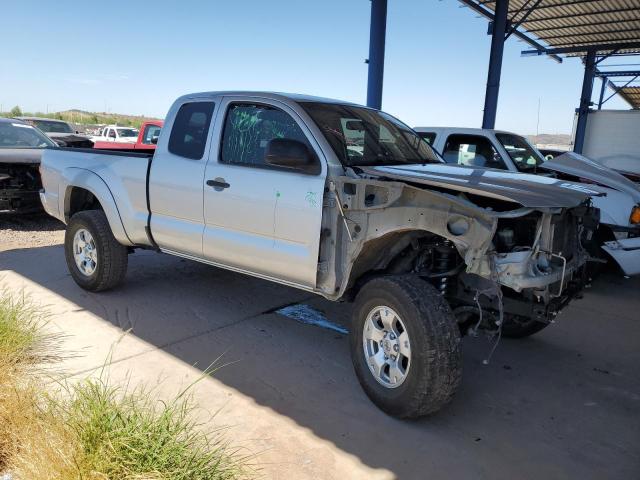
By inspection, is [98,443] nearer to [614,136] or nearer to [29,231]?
[29,231]

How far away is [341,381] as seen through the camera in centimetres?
385

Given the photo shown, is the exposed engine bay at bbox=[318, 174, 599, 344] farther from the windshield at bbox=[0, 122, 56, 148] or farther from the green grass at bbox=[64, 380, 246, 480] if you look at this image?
the windshield at bbox=[0, 122, 56, 148]

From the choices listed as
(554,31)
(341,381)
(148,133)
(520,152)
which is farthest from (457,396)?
(554,31)

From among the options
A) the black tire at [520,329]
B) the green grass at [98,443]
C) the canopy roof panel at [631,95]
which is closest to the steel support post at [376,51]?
the black tire at [520,329]

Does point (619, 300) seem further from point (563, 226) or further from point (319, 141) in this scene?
point (319, 141)

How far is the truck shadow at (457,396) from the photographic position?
302 centimetres

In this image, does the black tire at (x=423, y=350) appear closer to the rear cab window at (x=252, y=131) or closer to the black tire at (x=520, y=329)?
the rear cab window at (x=252, y=131)

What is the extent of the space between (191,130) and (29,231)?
5364 mm

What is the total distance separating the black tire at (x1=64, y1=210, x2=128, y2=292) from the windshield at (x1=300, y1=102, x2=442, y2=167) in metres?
2.54

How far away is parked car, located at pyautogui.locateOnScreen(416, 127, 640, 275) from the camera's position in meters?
5.83

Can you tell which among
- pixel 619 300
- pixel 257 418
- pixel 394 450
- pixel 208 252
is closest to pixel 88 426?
pixel 257 418

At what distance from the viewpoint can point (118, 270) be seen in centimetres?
538

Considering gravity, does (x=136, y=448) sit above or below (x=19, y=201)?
below

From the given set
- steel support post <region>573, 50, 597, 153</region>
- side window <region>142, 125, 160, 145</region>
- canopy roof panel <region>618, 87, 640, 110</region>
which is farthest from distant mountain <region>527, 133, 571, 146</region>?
side window <region>142, 125, 160, 145</region>
